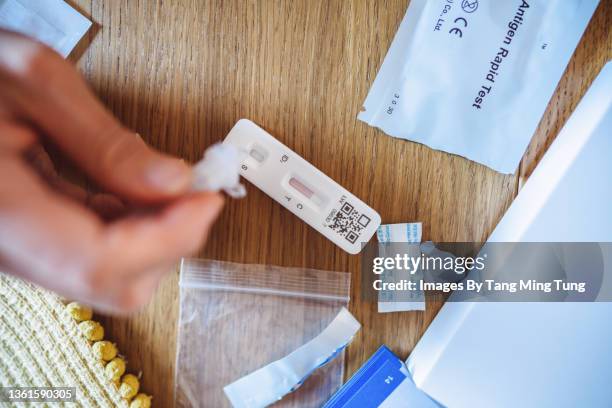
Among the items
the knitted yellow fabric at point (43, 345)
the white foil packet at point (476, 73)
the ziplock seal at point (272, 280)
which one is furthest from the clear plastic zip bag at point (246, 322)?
the white foil packet at point (476, 73)

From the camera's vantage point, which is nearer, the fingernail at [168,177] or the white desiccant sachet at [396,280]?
the fingernail at [168,177]

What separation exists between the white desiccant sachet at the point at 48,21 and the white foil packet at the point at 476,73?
351mm

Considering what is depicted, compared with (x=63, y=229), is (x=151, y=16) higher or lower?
higher

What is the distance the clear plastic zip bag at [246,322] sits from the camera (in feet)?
1.83

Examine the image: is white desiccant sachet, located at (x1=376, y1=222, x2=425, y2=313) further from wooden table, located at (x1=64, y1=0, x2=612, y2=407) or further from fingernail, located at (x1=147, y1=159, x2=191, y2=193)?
fingernail, located at (x1=147, y1=159, x2=191, y2=193)

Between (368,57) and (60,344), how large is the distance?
481 mm

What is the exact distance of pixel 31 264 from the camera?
26cm

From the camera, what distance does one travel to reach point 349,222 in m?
0.55

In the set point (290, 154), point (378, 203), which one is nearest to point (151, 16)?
point (290, 154)

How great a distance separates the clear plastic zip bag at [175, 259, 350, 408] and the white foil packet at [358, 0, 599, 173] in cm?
21

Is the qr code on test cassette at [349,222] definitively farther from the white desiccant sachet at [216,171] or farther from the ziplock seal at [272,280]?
the white desiccant sachet at [216,171]

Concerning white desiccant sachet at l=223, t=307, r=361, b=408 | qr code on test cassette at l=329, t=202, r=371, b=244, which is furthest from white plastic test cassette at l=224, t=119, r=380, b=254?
white desiccant sachet at l=223, t=307, r=361, b=408

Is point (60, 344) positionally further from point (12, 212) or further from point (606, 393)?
point (606, 393)

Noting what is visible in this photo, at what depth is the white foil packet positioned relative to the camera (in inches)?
21.8
